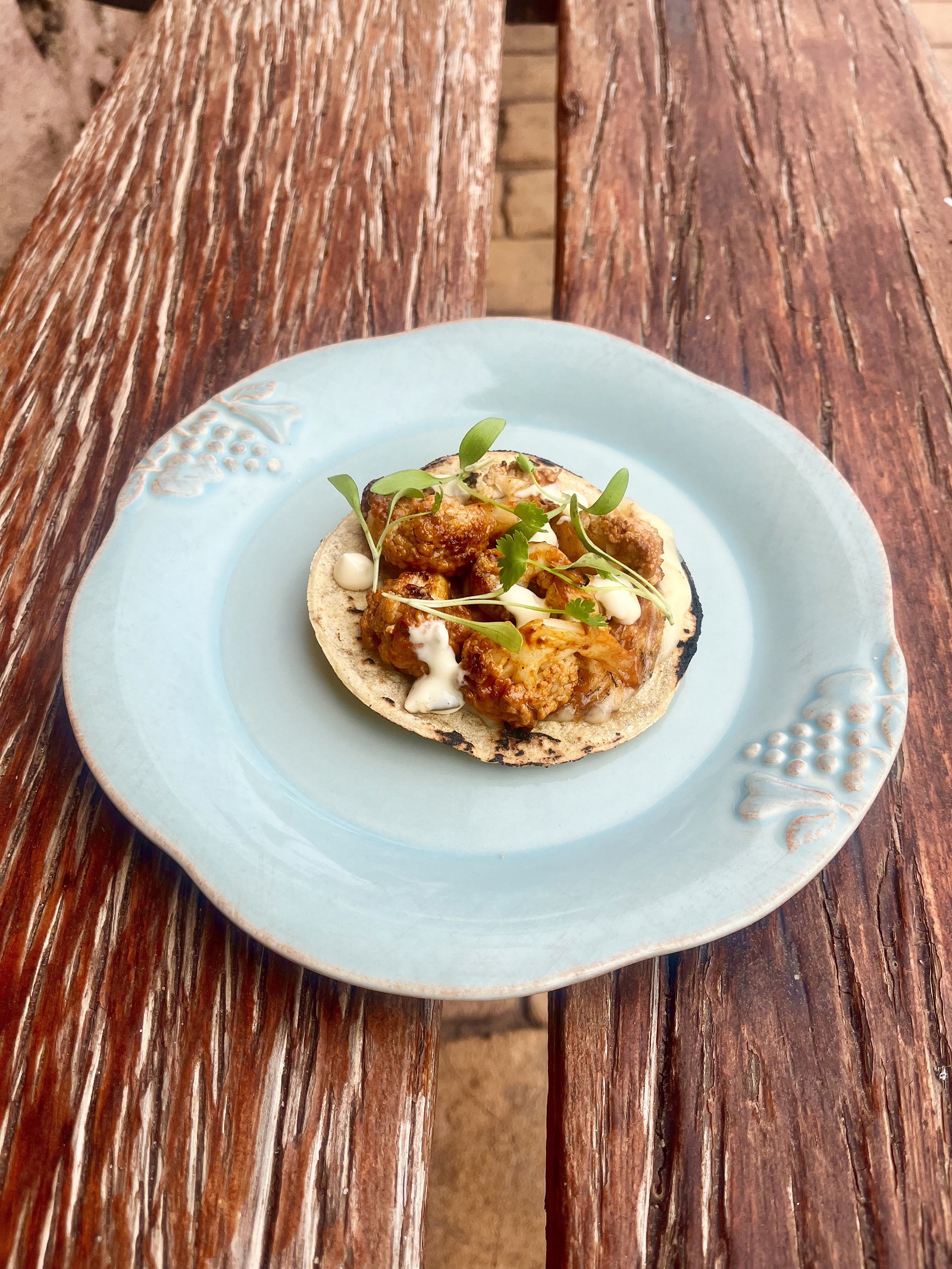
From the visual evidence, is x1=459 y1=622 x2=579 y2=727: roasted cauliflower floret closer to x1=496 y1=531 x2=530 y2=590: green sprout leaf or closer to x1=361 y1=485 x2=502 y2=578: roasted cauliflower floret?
x1=496 y1=531 x2=530 y2=590: green sprout leaf

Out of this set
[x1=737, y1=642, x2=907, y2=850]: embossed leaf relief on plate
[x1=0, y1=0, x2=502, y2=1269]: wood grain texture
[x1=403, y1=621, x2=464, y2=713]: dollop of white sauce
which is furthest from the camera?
[x1=403, y1=621, x2=464, y2=713]: dollop of white sauce

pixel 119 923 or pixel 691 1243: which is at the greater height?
pixel 119 923

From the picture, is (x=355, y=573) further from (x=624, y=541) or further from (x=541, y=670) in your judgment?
(x=624, y=541)

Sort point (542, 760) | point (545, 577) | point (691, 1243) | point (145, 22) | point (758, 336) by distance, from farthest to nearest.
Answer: point (145, 22)
point (758, 336)
point (545, 577)
point (542, 760)
point (691, 1243)

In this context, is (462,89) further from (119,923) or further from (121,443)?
(119,923)

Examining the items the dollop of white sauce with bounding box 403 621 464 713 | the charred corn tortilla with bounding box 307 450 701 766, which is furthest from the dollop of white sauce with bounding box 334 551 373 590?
the dollop of white sauce with bounding box 403 621 464 713

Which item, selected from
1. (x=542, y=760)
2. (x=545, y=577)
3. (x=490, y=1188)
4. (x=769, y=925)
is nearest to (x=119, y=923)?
(x=542, y=760)
